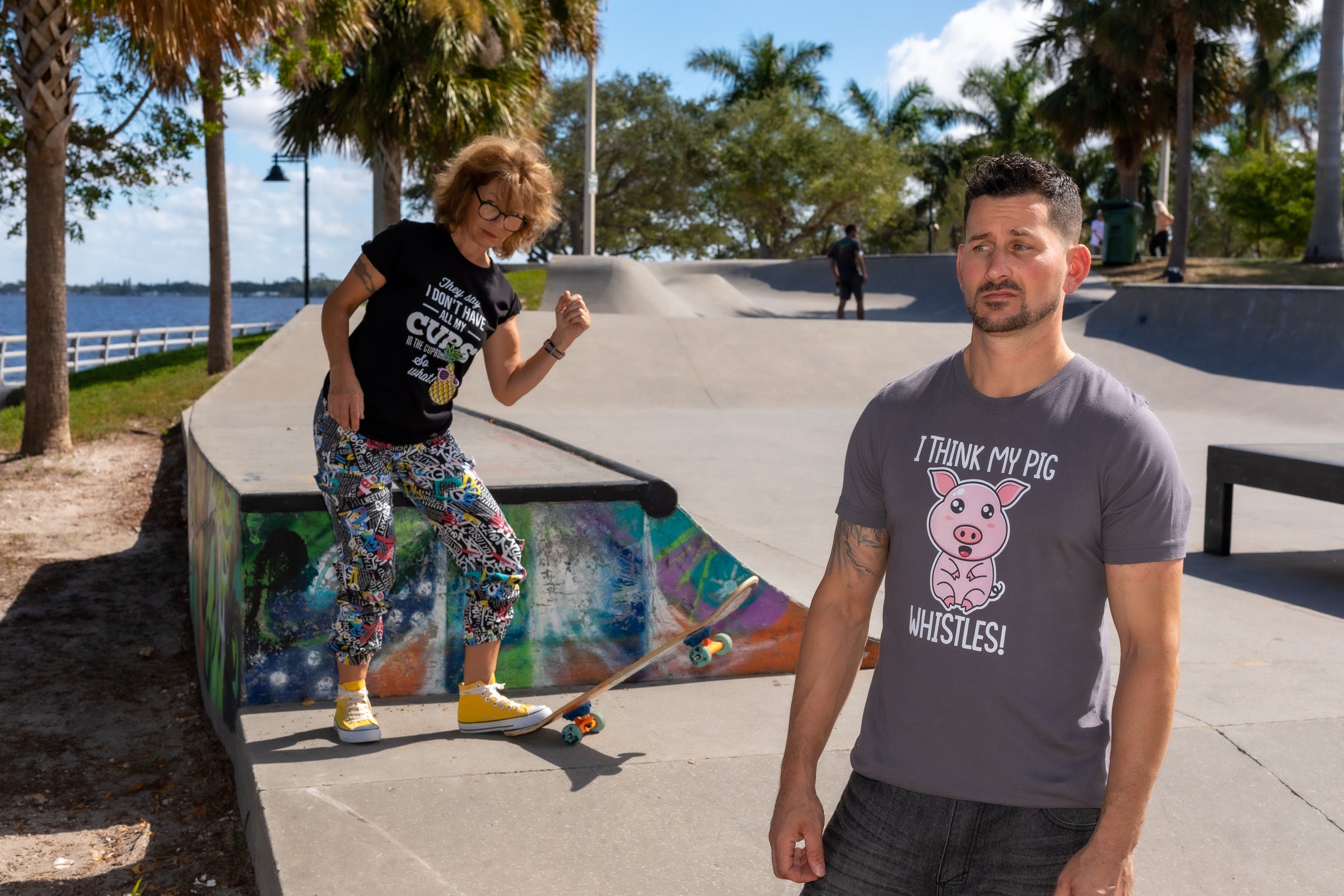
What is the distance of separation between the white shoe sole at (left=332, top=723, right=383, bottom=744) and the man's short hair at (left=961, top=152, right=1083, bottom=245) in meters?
2.45

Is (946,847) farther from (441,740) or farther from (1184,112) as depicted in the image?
(1184,112)

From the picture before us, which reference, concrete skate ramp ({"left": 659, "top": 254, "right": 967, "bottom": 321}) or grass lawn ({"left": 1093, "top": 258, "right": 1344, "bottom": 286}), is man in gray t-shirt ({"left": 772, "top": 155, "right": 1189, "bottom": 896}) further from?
concrete skate ramp ({"left": 659, "top": 254, "right": 967, "bottom": 321})

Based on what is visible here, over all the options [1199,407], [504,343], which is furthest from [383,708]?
[1199,407]

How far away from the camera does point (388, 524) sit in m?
3.31

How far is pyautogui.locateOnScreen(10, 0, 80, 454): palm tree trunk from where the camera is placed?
10.2 meters

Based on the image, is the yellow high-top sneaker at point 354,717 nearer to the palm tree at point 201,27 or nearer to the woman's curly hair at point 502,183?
the woman's curly hair at point 502,183

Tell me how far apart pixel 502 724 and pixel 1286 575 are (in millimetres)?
4496

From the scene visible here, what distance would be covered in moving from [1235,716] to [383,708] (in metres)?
2.81

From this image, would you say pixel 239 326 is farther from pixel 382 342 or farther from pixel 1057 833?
pixel 1057 833

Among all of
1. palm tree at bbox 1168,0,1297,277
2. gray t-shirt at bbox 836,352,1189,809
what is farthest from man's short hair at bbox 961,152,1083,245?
palm tree at bbox 1168,0,1297,277

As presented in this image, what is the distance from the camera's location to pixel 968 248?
176 cm

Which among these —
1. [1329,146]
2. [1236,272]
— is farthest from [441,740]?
[1236,272]

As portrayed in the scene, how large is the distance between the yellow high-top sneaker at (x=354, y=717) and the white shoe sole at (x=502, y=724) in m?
0.28

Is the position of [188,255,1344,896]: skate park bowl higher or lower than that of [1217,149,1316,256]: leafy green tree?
lower
